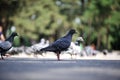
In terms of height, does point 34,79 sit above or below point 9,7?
below

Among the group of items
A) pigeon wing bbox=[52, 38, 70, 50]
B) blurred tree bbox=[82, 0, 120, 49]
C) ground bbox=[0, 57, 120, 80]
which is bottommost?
ground bbox=[0, 57, 120, 80]

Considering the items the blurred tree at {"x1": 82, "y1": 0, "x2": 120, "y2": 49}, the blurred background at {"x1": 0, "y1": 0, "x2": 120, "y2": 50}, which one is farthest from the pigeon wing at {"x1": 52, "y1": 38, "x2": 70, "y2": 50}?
the blurred tree at {"x1": 82, "y1": 0, "x2": 120, "y2": 49}

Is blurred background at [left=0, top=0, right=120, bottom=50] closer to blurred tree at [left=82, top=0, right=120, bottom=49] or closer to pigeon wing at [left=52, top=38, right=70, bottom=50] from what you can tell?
blurred tree at [left=82, top=0, right=120, bottom=49]

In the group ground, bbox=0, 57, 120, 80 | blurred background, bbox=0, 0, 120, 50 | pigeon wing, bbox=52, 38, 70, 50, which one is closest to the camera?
ground, bbox=0, 57, 120, 80

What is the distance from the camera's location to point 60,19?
66438 millimetres

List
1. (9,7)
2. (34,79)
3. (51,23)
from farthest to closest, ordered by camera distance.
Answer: (51,23) → (9,7) → (34,79)

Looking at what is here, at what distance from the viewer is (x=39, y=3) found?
2504 inches

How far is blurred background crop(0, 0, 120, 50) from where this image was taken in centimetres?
→ 5866

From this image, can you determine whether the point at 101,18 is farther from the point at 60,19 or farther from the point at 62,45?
the point at 62,45

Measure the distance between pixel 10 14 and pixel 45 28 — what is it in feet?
30.5

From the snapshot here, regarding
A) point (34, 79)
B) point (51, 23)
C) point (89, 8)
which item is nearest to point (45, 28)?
point (51, 23)

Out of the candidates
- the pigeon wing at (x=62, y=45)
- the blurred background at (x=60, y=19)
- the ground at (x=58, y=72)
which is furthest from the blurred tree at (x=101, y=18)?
the ground at (x=58, y=72)

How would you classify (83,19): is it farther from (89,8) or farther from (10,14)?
(10,14)

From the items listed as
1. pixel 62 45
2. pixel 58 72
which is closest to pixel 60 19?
pixel 62 45
